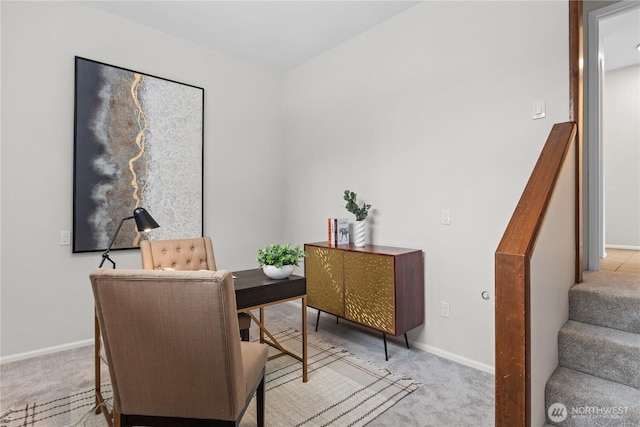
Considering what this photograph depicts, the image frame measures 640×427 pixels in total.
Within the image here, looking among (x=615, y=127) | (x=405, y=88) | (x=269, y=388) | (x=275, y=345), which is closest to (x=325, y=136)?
(x=405, y=88)

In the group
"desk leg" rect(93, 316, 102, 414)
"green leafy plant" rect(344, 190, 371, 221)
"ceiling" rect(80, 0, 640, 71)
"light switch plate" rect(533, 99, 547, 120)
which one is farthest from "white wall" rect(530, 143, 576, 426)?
"desk leg" rect(93, 316, 102, 414)

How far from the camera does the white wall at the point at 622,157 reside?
370 cm

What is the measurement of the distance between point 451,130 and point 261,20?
6.53 ft

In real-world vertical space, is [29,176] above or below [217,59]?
below

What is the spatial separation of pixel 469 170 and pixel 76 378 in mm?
3174

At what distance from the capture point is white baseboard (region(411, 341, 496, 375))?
2365mm

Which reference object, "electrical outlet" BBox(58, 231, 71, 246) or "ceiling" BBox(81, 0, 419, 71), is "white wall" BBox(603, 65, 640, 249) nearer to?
"ceiling" BBox(81, 0, 419, 71)

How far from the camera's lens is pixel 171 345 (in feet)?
4.03

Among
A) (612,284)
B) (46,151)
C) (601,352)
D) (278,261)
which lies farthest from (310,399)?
(46,151)

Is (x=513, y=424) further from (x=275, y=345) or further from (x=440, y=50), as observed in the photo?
(x=440, y=50)

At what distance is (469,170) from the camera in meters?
2.48

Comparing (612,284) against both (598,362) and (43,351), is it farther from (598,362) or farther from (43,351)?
(43,351)

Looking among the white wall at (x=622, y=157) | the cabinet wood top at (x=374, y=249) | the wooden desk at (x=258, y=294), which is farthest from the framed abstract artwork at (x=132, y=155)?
the white wall at (x=622, y=157)

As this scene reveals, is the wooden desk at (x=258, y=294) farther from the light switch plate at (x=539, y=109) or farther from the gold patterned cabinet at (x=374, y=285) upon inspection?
the light switch plate at (x=539, y=109)
